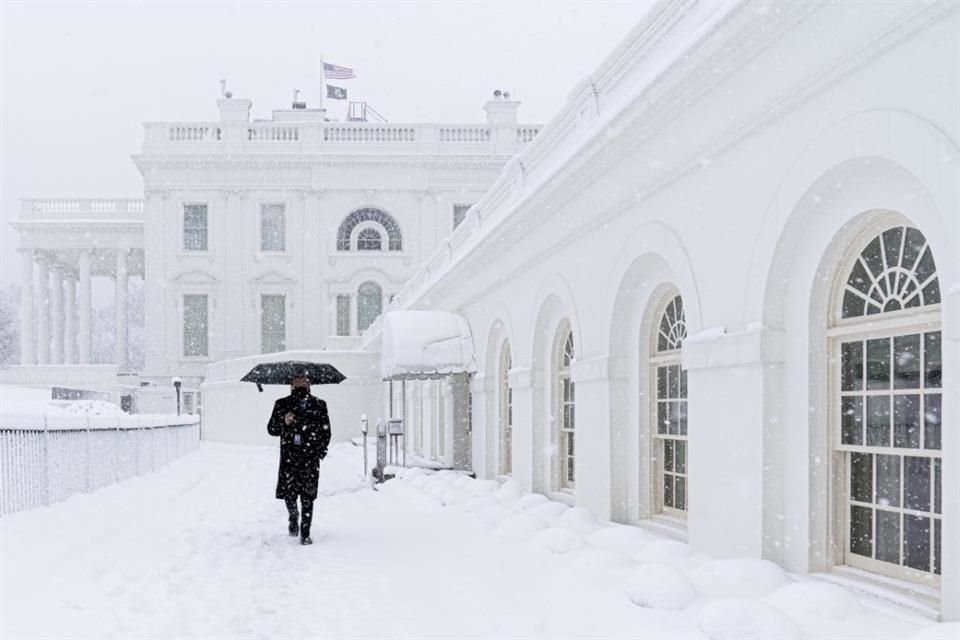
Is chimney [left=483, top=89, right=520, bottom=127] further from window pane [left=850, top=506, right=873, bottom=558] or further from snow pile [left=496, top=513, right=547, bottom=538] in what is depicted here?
window pane [left=850, top=506, right=873, bottom=558]

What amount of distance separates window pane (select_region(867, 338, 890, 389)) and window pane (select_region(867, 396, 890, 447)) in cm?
9

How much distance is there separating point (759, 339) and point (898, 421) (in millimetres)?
1331

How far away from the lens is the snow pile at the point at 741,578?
21.4 ft

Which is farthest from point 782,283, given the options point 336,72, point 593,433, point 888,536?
point 336,72

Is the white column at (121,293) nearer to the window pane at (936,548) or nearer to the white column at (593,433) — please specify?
the white column at (593,433)

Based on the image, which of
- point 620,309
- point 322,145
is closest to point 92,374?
point 322,145

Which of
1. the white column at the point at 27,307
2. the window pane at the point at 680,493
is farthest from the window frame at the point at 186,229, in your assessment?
the window pane at the point at 680,493

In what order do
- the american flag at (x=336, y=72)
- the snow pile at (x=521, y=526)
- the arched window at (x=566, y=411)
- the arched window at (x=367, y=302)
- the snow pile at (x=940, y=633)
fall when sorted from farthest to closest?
the american flag at (x=336, y=72) < the arched window at (x=367, y=302) < the arched window at (x=566, y=411) < the snow pile at (x=521, y=526) < the snow pile at (x=940, y=633)

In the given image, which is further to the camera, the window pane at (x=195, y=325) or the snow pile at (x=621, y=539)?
the window pane at (x=195, y=325)

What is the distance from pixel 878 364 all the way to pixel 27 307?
5208 centimetres

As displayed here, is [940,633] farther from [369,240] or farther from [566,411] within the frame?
[369,240]

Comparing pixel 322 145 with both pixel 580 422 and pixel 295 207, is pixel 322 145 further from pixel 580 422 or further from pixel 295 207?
pixel 580 422

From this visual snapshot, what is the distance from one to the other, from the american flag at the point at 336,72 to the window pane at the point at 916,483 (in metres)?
44.5

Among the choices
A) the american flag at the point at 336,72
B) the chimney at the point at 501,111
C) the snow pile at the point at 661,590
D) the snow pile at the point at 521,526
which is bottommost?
the snow pile at the point at 521,526
